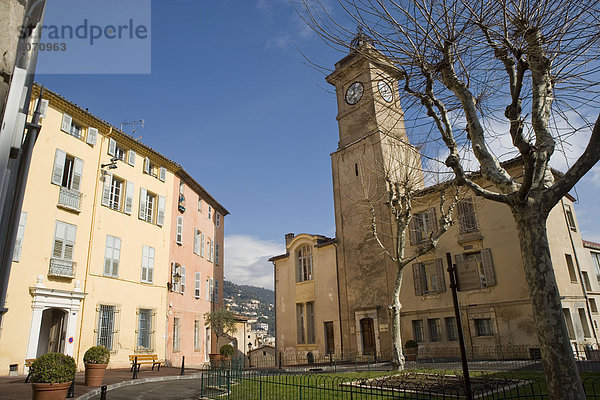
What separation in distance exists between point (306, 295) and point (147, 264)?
40.7ft

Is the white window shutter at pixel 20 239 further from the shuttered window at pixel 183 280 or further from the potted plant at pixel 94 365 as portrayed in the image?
the shuttered window at pixel 183 280

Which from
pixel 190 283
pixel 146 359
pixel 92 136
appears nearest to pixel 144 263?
pixel 146 359

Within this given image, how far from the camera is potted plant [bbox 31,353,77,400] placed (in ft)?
29.8

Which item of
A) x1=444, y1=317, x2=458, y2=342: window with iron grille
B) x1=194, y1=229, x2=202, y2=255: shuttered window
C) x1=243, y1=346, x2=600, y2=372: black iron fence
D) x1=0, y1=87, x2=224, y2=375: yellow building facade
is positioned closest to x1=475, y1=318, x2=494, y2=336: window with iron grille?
x1=243, y1=346, x2=600, y2=372: black iron fence

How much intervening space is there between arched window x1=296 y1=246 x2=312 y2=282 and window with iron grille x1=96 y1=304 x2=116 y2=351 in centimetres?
1454

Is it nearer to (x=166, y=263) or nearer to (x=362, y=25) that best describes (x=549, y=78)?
(x=362, y=25)

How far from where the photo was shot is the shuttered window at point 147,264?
74.4 ft

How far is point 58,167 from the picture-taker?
1827 centimetres

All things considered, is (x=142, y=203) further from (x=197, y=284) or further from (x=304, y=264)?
(x=304, y=264)

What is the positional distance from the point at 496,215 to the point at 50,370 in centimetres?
2095

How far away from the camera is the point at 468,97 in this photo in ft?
23.5

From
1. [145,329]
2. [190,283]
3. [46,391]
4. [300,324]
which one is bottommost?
[46,391]

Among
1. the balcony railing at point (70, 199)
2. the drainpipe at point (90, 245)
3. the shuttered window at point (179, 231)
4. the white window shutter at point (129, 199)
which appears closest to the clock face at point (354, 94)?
the shuttered window at point (179, 231)

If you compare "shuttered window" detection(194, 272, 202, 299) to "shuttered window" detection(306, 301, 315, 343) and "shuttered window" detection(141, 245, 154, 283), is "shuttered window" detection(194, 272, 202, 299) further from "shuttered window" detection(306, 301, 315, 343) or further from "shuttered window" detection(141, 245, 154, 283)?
"shuttered window" detection(306, 301, 315, 343)
